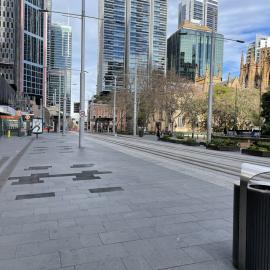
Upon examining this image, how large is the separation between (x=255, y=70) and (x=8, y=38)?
75262mm

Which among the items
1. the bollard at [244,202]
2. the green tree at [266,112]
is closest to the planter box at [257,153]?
the bollard at [244,202]

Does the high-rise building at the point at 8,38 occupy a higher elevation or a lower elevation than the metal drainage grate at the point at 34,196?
higher

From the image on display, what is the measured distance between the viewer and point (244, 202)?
3.41 m

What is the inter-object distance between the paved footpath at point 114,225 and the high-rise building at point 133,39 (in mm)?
47271

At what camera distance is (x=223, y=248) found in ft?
14.0

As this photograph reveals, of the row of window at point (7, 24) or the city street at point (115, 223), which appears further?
the row of window at point (7, 24)

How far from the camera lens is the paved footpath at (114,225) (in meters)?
3.93

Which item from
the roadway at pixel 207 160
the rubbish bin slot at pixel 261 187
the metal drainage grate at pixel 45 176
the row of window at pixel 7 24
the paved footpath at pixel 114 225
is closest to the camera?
the rubbish bin slot at pixel 261 187

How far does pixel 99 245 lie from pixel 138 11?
58150mm

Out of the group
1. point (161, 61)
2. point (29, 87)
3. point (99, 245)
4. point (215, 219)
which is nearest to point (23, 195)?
point (99, 245)

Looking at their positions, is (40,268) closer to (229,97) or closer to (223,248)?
(223,248)

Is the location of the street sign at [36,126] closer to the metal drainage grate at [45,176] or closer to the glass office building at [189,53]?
the glass office building at [189,53]

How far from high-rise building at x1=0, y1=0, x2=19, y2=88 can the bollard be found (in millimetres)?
93534

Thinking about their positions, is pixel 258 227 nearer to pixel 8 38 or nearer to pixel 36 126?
pixel 36 126
